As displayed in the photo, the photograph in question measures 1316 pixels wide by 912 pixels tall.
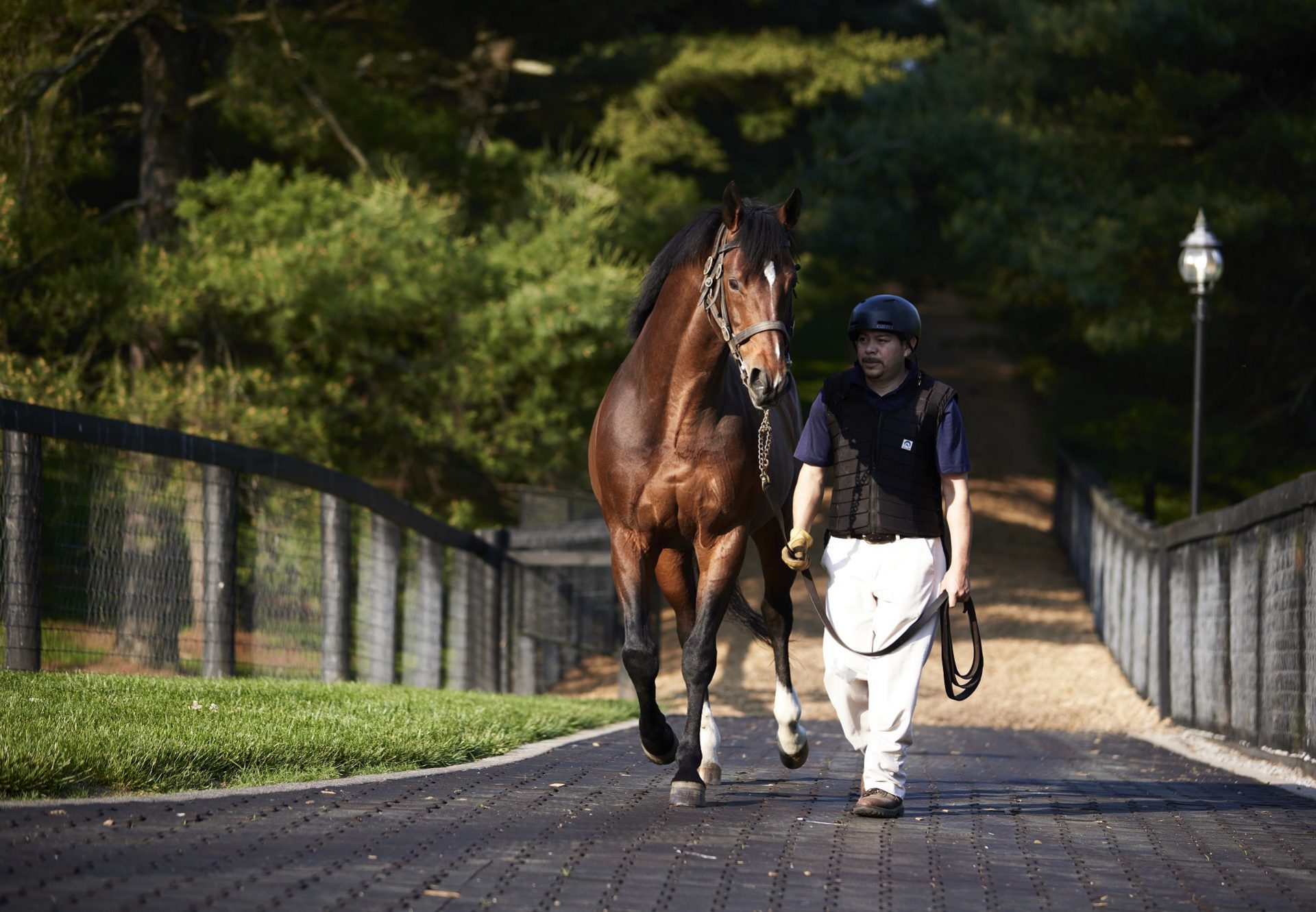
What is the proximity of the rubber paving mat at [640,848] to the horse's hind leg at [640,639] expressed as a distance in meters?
0.22

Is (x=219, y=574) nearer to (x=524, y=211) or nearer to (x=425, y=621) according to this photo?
(x=425, y=621)

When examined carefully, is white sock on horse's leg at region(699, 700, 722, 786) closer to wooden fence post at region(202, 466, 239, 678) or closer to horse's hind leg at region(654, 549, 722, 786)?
horse's hind leg at region(654, 549, 722, 786)

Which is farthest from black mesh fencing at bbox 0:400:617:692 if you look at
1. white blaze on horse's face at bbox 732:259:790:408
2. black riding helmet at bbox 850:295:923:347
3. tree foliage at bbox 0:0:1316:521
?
black riding helmet at bbox 850:295:923:347

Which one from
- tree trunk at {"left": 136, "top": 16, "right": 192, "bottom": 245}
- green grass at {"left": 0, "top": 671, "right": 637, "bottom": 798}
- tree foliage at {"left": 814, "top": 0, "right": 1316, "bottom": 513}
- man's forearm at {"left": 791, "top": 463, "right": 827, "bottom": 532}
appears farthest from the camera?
tree foliage at {"left": 814, "top": 0, "right": 1316, "bottom": 513}

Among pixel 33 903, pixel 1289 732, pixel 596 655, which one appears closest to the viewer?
pixel 33 903

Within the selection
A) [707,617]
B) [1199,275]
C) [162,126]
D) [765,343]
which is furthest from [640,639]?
[162,126]

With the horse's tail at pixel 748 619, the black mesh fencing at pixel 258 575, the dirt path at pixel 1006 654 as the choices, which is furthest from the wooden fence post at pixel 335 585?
the horse's tail at pixel 748 619

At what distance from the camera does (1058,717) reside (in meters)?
14.1

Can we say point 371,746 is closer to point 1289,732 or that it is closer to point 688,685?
point 688,685

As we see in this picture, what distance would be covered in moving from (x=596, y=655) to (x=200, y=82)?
9.69 meters

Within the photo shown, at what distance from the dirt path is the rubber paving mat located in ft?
8.60

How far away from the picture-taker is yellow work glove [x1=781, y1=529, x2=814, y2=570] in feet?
17.6

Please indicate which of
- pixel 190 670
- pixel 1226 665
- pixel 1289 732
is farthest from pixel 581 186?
pixel 1289 732

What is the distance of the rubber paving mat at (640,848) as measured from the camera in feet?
A: 12.1
